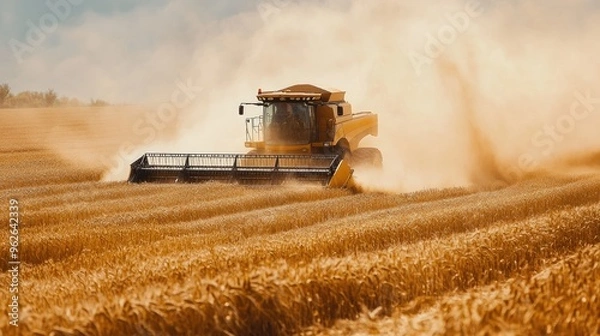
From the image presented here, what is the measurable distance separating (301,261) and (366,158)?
13.8 m

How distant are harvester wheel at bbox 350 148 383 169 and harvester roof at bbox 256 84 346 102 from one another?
1636mm

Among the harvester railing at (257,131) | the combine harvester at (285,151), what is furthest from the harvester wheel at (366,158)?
the harvester railing at (257,131)

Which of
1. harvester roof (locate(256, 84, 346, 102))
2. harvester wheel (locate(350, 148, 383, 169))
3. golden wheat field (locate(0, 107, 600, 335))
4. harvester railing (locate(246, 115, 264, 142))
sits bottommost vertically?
golden wheat field (locate(0, 107, 600, 335))

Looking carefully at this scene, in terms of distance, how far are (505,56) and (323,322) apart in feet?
66.3

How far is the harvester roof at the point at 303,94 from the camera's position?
19.6 metres

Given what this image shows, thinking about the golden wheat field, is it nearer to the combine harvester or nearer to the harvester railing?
the combine harvester

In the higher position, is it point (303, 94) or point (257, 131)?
point (303, 94)

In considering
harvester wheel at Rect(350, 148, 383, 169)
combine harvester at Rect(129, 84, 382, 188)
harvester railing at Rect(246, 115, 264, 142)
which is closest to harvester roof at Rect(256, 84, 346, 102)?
combine harvester at Rect(129, 84, 382, 188)

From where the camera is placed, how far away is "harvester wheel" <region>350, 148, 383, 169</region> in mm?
20038

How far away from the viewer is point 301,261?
6461 millimetres

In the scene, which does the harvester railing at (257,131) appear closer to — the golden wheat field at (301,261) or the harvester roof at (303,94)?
the harvester roof at (303,94)

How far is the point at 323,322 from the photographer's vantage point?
212 inches

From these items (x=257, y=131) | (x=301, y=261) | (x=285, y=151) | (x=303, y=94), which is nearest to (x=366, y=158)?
(x=285, y=151)

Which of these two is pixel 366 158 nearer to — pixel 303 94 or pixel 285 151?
pixel 285 151
